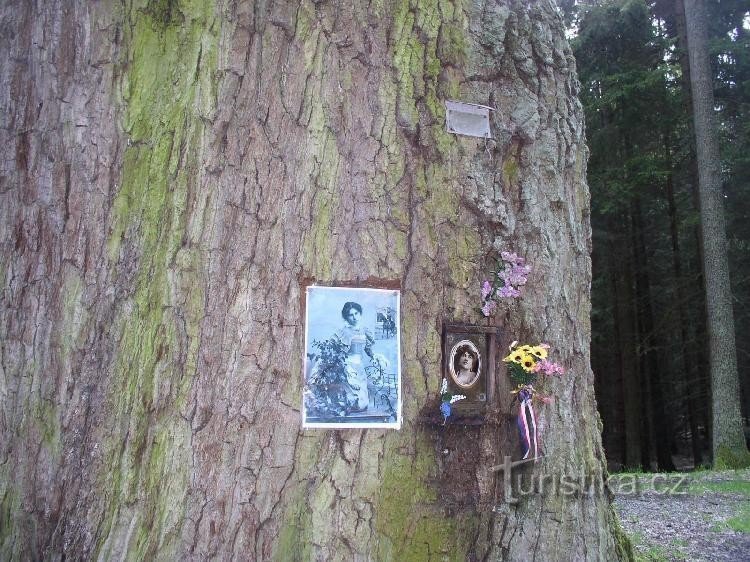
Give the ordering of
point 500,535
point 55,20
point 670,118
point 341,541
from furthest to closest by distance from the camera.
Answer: point 670,118, point 55,20, point 500,535, point 341,541

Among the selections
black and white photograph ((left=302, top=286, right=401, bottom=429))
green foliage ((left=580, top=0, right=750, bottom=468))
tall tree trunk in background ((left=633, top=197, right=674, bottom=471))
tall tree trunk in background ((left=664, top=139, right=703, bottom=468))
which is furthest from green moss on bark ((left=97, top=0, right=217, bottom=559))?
tall tree trunk in background ((left=633, top=197, right=674, bottom=471))

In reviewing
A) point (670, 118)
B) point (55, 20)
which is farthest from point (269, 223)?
point (670, 118)

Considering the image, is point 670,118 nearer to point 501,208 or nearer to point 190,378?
point 501,208

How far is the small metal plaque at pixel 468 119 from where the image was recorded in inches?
97.8

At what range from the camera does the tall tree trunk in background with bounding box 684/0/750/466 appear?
33.4 ft

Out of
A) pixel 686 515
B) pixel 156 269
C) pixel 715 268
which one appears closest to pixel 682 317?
pixel 715 268

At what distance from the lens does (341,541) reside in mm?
2186

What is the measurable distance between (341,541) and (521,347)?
0.92 m

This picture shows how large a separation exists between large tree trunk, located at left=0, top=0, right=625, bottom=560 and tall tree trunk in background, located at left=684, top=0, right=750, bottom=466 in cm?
879

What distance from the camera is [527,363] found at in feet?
8.05

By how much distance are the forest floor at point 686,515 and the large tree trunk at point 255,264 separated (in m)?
1.99

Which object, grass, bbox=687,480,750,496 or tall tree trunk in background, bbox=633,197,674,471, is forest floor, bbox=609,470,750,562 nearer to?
grass, bbox=687,480,750,496

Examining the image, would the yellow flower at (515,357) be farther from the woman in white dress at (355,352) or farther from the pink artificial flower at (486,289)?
the woman in white dress at (355,352)

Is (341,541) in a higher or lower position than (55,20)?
lower
